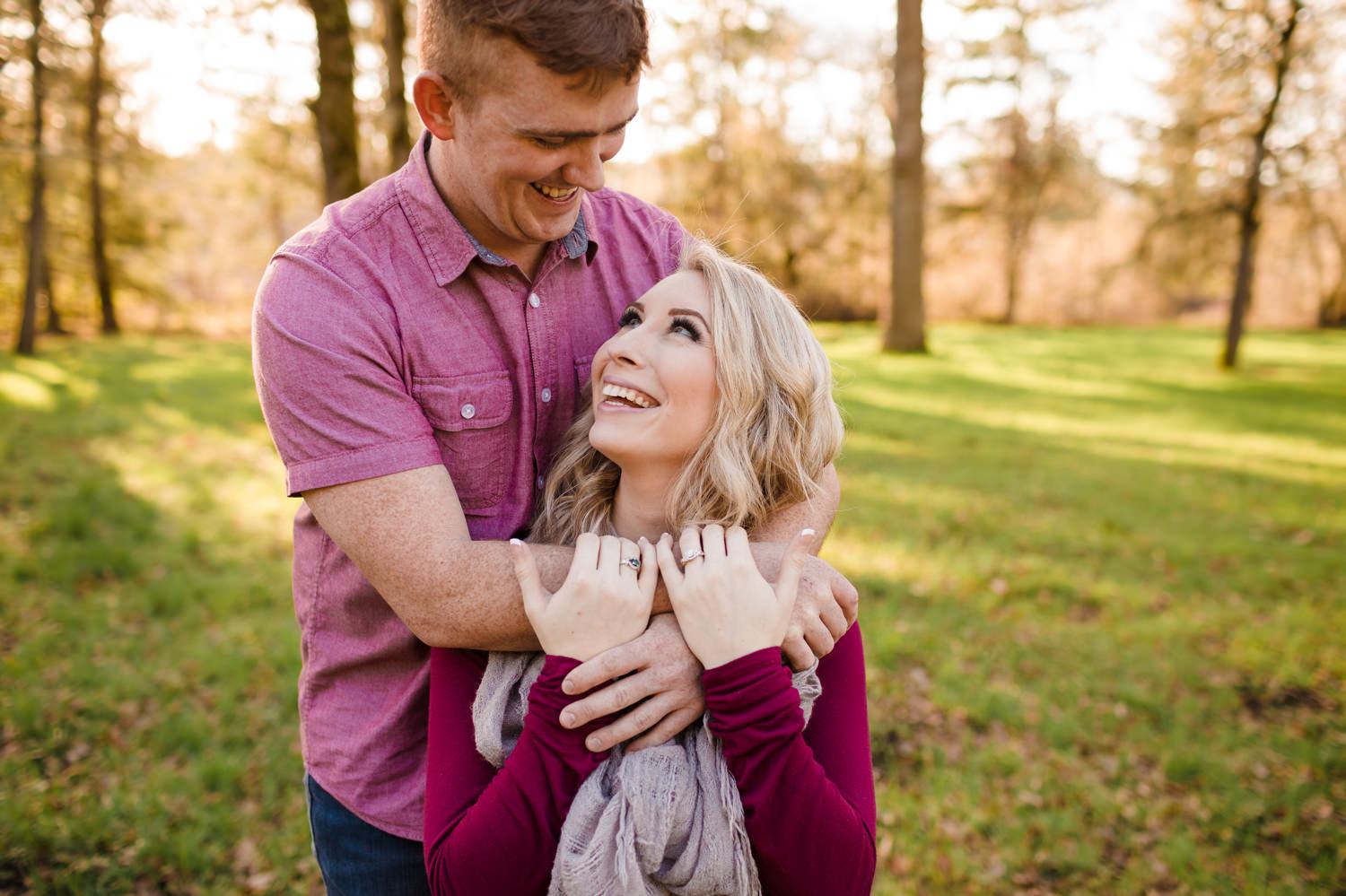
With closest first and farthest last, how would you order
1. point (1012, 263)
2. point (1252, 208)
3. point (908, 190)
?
point (908, 190) < point (1252, 208) < point (1012, 263)

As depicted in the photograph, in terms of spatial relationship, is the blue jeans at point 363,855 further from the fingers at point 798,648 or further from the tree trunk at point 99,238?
the tree trunk at point 99,238

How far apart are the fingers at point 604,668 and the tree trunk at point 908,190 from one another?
18390 millimetres

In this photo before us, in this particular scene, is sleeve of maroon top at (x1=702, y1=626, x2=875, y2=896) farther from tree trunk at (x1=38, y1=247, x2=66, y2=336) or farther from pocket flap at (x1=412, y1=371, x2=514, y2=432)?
tree trunk at (x1=38, y1=247, x2=66, y2=336)

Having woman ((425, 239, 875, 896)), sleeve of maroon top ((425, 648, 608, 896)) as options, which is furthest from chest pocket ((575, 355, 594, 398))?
sleeve of maroon top ((425, 648, 608, 896))

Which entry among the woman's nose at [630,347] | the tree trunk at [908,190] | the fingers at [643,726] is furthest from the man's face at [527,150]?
the tree trunk at [908,190]

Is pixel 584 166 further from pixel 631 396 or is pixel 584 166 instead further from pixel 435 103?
pixel 631 396

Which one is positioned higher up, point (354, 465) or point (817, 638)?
point (354, 465)

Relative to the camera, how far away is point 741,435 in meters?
2.11

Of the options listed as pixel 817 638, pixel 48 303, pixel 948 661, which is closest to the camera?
pixel 817 638

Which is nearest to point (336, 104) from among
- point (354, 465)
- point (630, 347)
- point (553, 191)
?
point (553, 191)

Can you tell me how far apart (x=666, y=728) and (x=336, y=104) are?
6586mm

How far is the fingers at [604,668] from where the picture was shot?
166 centimetres

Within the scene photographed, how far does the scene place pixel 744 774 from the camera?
1660 millimetres

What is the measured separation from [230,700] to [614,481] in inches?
164
